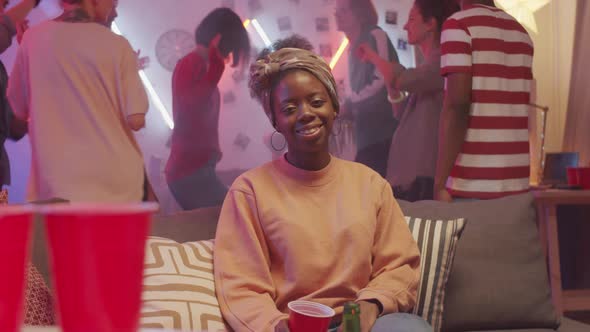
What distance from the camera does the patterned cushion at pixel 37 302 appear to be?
125 cm

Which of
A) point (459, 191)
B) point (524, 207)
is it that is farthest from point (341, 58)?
point (524, 207)

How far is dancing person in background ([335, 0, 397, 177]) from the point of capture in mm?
3053

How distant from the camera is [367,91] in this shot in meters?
3.07

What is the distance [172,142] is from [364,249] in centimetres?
149

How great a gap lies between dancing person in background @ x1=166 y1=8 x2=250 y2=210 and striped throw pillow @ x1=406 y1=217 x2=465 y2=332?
1.31 meters

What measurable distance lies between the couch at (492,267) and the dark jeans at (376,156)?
1127 millimetres

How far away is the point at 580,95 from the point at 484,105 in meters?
0.82

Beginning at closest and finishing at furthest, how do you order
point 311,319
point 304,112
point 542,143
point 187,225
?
1. point 311,319
2. point 304,112
3. point 187,225
4. point 542,143

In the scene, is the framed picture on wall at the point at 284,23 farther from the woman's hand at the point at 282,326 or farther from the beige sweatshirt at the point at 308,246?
the woman's hand at the point at 282,326

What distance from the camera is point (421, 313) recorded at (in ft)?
5.72

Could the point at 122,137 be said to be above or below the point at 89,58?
below

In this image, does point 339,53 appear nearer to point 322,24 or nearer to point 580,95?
point 322,24

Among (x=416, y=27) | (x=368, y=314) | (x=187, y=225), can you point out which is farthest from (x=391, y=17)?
(x=368, y=314)

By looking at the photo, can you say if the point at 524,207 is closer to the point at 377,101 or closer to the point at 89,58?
the point at 377,101
